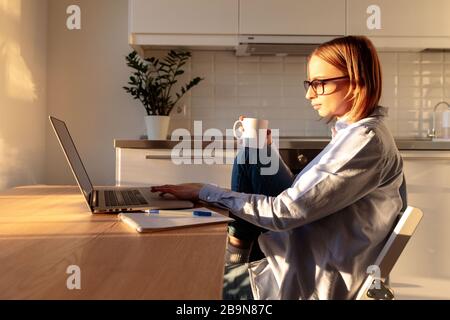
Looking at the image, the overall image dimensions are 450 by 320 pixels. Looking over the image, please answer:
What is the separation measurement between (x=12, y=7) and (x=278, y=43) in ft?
4.68

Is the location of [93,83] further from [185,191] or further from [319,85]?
[319,85]

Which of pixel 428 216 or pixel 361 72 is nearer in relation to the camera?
pixel 361 72

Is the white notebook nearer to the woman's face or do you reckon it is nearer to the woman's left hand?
the woman's left hand

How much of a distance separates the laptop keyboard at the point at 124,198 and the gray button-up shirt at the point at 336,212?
25cm

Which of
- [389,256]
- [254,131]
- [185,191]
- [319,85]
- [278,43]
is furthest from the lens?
[278,43]

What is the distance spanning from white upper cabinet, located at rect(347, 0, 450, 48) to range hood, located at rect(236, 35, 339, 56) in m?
0.19

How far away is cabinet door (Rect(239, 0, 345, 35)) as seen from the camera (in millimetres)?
2373

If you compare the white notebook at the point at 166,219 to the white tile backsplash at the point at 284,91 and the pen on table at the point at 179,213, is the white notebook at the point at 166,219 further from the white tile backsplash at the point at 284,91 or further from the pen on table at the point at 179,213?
the white tile backsplash at the point at 284,91

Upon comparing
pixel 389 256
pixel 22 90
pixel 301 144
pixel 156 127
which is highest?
pixel 22 90

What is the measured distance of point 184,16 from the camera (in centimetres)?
236

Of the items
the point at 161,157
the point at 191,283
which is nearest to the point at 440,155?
the point at 161,157

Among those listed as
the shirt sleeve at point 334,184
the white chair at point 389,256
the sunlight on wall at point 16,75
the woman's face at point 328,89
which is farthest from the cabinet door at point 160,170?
the white chair at point 389,256

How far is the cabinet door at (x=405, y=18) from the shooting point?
2379 mm

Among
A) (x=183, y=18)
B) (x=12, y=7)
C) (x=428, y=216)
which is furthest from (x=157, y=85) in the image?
(x=428, y=216)
